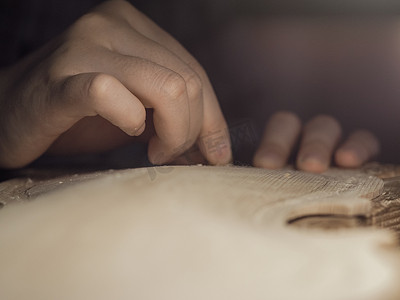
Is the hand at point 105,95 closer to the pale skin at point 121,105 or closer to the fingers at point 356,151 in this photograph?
the pale skin at point 121,105

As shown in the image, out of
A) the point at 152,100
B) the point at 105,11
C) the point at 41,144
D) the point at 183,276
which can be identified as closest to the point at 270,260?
the point at 183,276

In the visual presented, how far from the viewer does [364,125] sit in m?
1.04

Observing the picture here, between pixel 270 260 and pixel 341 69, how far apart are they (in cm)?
88

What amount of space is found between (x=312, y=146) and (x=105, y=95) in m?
0.31

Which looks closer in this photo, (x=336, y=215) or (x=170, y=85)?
(x=336, y=215)

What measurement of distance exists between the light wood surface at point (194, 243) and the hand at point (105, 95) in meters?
0.11

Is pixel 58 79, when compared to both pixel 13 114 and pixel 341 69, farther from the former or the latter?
pixel 341 69

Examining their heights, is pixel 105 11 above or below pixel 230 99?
above

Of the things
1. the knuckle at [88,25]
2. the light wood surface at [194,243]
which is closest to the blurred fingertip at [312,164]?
the light wood surface at [194,243]

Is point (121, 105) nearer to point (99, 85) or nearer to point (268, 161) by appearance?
point (99, 85)

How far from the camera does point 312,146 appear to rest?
0.65 meters

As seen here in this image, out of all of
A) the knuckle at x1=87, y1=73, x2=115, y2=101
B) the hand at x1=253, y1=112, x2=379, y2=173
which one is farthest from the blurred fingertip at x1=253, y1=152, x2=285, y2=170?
the knuckle at x1=87, y1=73, x2=115, y2=101

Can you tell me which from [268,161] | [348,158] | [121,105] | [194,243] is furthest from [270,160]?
[194,243]

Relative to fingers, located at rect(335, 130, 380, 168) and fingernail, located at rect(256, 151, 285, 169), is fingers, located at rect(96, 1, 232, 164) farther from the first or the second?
fingers, located at rect(335, 130, 380, 168)
